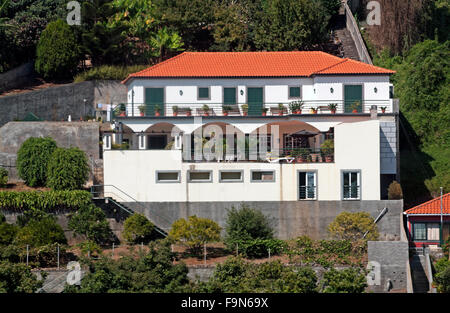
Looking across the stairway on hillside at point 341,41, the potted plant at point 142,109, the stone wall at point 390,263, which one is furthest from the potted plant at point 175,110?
the stairway on hillside at point 341,41

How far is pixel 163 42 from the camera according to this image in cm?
6625

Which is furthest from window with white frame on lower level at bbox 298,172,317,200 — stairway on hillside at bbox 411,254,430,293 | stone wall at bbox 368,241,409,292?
stone wall at bbox 368,241,409,292

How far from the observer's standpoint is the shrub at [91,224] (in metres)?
48.1

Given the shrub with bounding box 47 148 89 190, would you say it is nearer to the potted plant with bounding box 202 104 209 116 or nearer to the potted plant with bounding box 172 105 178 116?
the potted plant with bounding box 172 105 178 116

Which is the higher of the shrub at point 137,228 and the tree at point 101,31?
the tree at point 101,31

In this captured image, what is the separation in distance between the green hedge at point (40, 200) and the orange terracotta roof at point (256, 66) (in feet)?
34.8

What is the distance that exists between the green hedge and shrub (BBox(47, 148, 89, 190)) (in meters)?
1.15

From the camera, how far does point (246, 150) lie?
175 feet

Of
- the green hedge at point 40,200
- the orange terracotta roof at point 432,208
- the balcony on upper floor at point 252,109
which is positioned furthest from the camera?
the balcony on upper floor at point 252,109

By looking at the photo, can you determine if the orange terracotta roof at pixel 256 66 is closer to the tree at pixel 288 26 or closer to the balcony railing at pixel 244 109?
the balcony railing at pixel 244 109

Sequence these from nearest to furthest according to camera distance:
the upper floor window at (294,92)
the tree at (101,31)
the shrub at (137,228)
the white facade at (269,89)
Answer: the shrub at (137,228) → the white facade at (269,89) → the upper floor window at (294,92) → the tree at (101,31)

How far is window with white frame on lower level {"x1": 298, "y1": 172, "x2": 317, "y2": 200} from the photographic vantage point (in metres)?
50.5

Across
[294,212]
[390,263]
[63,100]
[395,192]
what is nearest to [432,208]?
[395,192]

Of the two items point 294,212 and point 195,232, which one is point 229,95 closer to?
point 294,212
